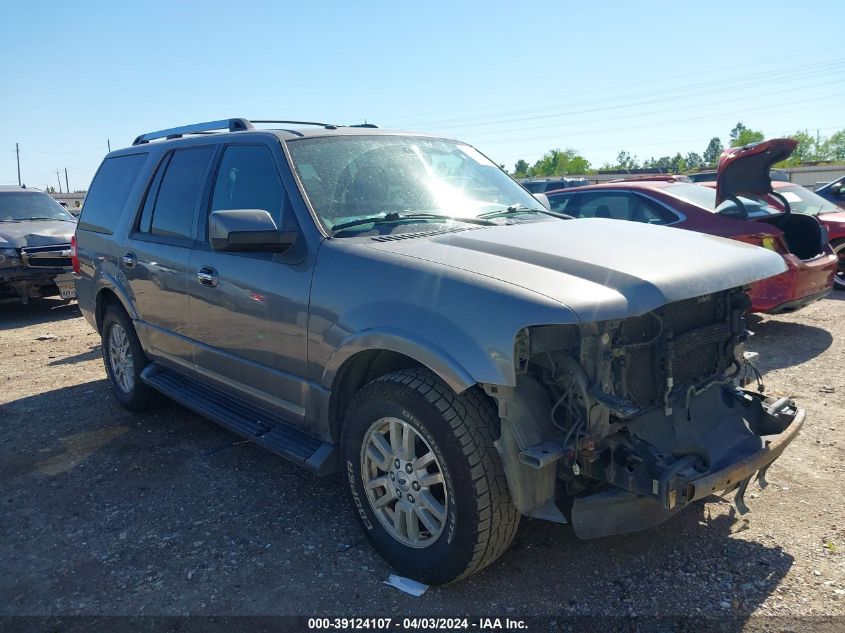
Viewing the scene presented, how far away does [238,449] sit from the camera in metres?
4.65

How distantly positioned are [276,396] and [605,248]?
1895mm

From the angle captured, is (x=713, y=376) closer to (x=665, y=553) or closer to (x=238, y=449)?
(x=665, y=553)

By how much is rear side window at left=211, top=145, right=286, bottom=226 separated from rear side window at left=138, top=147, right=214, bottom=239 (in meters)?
0.24

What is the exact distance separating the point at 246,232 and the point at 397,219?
776 millimetres

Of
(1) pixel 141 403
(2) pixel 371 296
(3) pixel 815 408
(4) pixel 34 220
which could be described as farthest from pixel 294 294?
(4) pixel 34 220

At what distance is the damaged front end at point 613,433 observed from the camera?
2.58m

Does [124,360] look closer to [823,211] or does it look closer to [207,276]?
[207,276]

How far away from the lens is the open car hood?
5.77 metres

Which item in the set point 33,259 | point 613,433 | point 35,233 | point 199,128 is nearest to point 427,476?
point 613,433

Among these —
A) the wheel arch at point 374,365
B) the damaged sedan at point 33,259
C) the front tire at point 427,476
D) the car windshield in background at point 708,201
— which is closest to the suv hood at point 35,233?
the damaged sedan at point 33,259

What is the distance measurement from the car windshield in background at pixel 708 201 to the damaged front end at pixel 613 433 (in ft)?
14.3

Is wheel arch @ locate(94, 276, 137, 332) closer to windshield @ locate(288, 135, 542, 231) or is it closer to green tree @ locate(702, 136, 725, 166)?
windshield @ locate(288, 135, 542, 231)

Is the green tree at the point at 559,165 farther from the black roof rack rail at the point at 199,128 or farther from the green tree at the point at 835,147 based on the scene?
the black roof rack rail at the point at 199,128

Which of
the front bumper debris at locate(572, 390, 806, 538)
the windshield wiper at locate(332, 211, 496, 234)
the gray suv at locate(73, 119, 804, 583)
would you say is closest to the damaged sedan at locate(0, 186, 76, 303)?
the gray suv at locate(73, 119, 804, 583)
